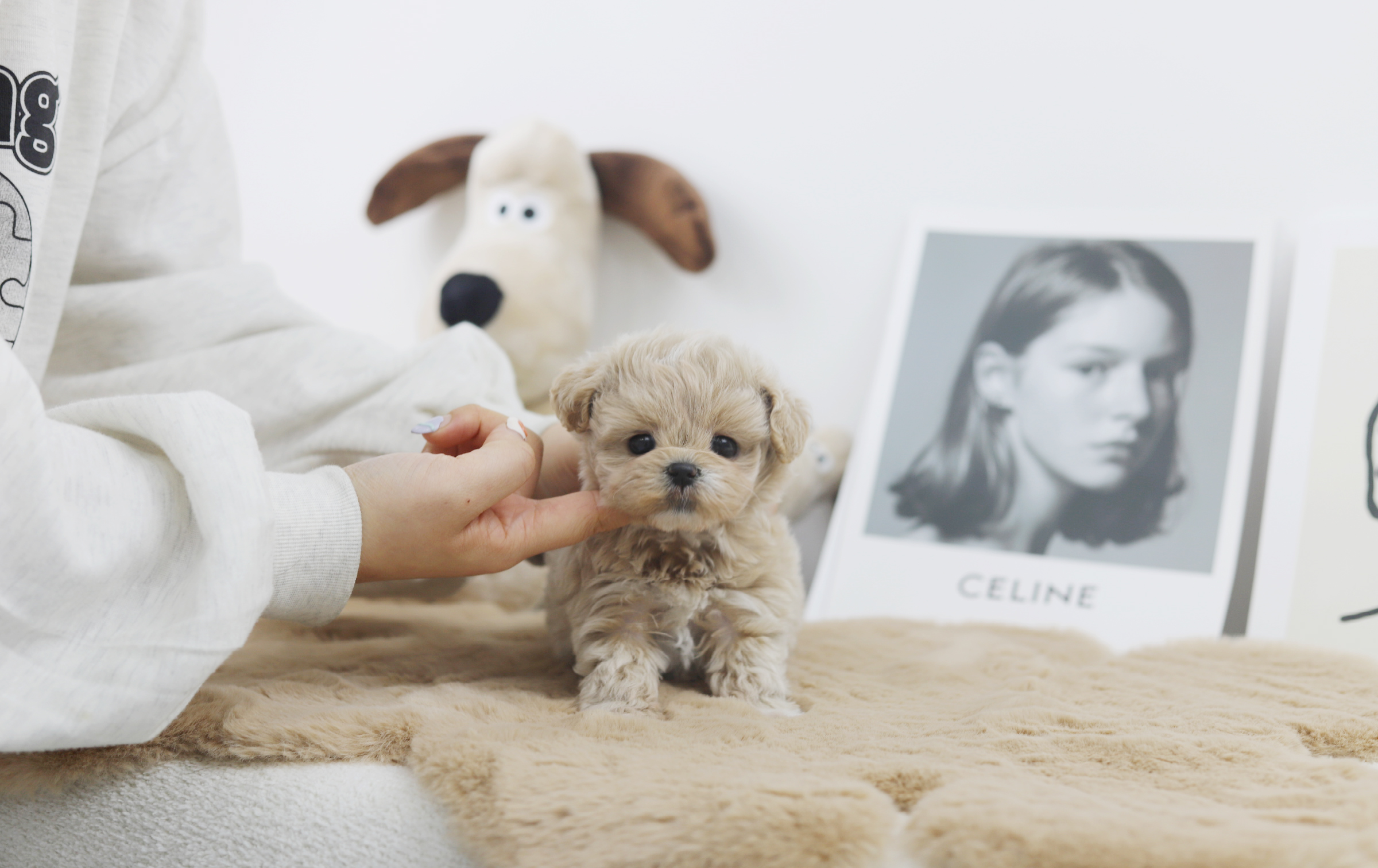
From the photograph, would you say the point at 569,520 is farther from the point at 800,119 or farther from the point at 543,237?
the point at 800,119

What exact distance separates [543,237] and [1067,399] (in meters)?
0.94

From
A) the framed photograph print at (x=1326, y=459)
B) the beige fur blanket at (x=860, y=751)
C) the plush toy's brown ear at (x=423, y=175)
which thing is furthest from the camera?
the plush toy's brown ear at (x=423, y=175)

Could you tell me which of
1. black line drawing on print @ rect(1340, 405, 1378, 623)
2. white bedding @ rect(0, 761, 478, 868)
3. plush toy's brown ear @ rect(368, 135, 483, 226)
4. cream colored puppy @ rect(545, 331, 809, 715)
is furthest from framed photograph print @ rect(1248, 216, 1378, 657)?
plush toy's brown ear @ rect(368, 135, 483, 226)

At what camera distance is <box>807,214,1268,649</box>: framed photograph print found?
1333mm

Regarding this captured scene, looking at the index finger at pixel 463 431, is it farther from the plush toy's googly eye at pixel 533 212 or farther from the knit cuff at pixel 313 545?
the plush toy's googly eye at pixel 533 212

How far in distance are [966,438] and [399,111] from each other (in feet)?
4.67

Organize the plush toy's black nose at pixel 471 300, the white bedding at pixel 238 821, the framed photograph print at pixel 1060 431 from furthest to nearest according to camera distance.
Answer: the plush toy's black nose at pixel 471 300 < the framed photograph print at pixel 1060 431 < the white bedding at pixel 238 821

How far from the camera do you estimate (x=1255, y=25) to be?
141 cm

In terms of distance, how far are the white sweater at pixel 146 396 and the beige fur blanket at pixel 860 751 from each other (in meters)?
0.10

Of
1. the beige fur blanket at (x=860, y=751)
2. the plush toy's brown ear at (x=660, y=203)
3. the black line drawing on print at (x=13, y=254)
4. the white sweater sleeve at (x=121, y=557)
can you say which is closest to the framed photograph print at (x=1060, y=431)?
the beige fur blanket at (x=860, y=751)

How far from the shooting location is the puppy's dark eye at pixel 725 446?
2.88 feet

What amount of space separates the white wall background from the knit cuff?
1.05 metres

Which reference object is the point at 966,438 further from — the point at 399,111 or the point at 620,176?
the point at 399,111

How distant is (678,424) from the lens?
0.86 m
